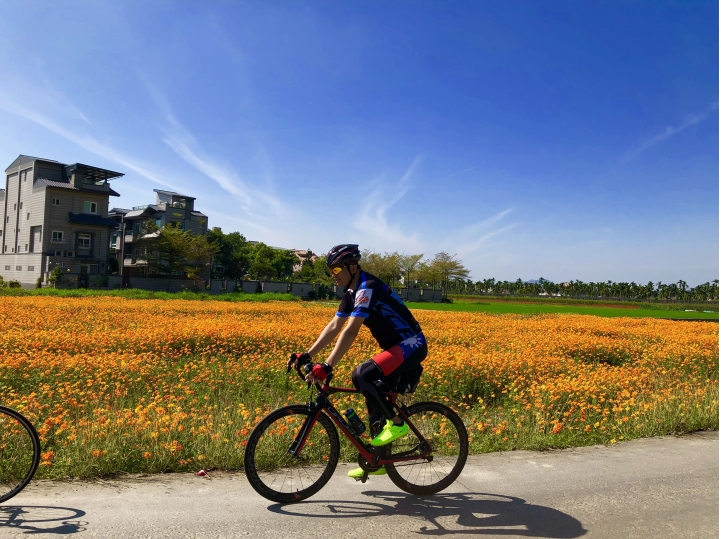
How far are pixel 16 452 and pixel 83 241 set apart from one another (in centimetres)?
5686

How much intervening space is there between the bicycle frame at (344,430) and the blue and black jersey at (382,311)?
51 centimetres

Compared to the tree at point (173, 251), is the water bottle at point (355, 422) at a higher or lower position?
lower

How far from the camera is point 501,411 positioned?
823 cm

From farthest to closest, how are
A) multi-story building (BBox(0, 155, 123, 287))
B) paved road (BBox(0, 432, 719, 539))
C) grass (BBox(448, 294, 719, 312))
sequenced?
grass (BBox(448, 294, 719, 312))
multi-story building (BBox(0, 155, 123, 287))
paved road (BBox(0, 432, 719, 539))

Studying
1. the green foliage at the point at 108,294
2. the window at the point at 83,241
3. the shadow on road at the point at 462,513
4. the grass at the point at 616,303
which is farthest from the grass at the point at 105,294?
the grass at the point at 616,303

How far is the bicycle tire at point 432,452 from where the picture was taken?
185 inches

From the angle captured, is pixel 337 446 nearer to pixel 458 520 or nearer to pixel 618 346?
pixel 458 520

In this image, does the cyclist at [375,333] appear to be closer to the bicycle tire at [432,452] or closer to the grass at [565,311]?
the bicycle tire at [432,452]

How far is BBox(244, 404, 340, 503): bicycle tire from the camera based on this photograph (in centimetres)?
426

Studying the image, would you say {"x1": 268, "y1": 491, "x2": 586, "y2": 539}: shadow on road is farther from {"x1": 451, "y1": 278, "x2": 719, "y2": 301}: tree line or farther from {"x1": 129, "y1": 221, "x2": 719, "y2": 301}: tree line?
{"x1": 451, "y1": 278, "x2": 719, "y2": 301}: tree line

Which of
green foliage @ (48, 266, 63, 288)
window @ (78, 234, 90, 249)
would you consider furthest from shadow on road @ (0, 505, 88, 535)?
window @ (78, 234, 90, 249)

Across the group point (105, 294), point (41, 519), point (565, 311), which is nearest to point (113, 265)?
point (105, 294)

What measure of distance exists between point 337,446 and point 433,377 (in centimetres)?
522

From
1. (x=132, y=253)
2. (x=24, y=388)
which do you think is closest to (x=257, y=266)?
(x=132, y=253)
